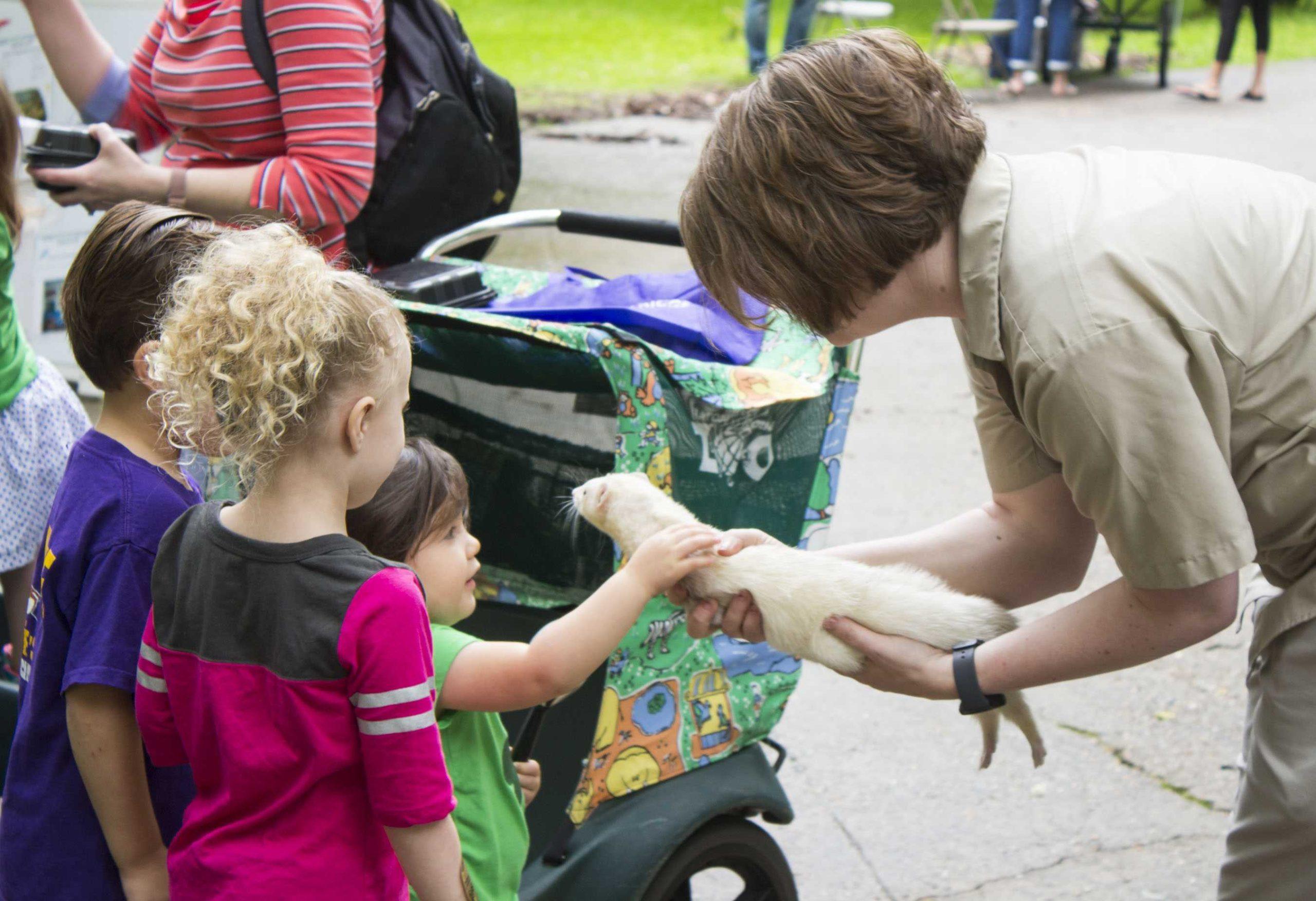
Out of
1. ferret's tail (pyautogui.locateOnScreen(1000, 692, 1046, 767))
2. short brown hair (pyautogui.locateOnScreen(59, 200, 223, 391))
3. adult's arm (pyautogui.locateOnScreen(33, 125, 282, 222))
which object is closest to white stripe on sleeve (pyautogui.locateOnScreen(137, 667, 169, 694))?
short brown hair (pyautogui.locateOnScreen(59, 200, 223, 391))

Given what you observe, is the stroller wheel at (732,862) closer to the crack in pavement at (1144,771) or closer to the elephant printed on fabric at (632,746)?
the elephant printed on fabric at (632,746)

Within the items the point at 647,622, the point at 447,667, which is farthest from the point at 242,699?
the point at 647,622

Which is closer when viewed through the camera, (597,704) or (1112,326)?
(1112,326)

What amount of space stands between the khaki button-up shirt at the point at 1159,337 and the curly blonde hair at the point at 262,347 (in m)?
0.68

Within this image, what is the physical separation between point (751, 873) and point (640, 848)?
294 millimetres

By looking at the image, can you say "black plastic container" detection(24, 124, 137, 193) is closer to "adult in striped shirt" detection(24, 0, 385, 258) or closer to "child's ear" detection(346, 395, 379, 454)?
"adult in striped shirt" detection(24, 0, 385, 258)

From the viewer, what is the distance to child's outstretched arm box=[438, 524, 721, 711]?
56.4 inches

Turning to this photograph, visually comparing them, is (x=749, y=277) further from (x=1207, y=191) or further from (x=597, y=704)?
(x=597, y=704)

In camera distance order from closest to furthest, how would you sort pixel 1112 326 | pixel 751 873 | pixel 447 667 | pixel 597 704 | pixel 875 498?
pixel 1112 326 → pixel 447 667 → pixel 751 873 → pixel 597 704 → pixel 875 498

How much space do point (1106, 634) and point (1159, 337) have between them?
0.40 metres

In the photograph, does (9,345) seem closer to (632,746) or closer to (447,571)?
(447,571)

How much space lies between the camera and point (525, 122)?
9531 millimetres

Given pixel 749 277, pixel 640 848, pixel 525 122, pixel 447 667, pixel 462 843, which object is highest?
pixel 749 277

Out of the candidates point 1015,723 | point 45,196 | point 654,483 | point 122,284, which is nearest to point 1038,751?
point 1015,723
